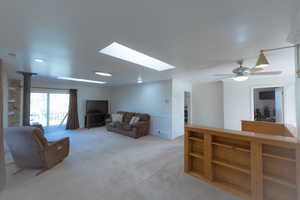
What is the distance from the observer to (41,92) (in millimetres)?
5727

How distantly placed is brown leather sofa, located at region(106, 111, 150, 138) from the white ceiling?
11.6 ft

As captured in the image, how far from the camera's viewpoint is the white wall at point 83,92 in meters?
5.97

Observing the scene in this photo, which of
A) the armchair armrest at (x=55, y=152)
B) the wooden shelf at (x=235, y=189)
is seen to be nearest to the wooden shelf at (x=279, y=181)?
the wooden shelf at (x=235, y=189)

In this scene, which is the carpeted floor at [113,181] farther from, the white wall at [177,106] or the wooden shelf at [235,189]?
the white wall at [177,106]

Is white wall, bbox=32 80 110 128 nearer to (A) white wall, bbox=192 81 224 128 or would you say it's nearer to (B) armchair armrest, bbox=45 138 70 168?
(B) armchair armrest, bbox=45 138 70 168

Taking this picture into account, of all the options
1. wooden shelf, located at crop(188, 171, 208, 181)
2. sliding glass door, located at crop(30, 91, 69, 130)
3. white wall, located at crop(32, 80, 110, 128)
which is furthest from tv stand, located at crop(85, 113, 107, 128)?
wooden shelf, located at crop(188, 171, 208, 181)

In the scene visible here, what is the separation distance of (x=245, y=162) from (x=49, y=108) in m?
7.54

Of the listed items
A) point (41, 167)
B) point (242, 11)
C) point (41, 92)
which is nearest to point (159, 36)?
point (242, 11)

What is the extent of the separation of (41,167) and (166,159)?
279cm

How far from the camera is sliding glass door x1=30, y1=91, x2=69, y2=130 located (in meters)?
5.61

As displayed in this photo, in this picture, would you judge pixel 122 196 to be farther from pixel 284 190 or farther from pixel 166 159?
pixel 284 190

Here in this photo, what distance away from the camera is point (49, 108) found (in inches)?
237

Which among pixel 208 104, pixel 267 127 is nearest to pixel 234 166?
pixel 267 127

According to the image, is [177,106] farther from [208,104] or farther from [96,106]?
[96,106]
